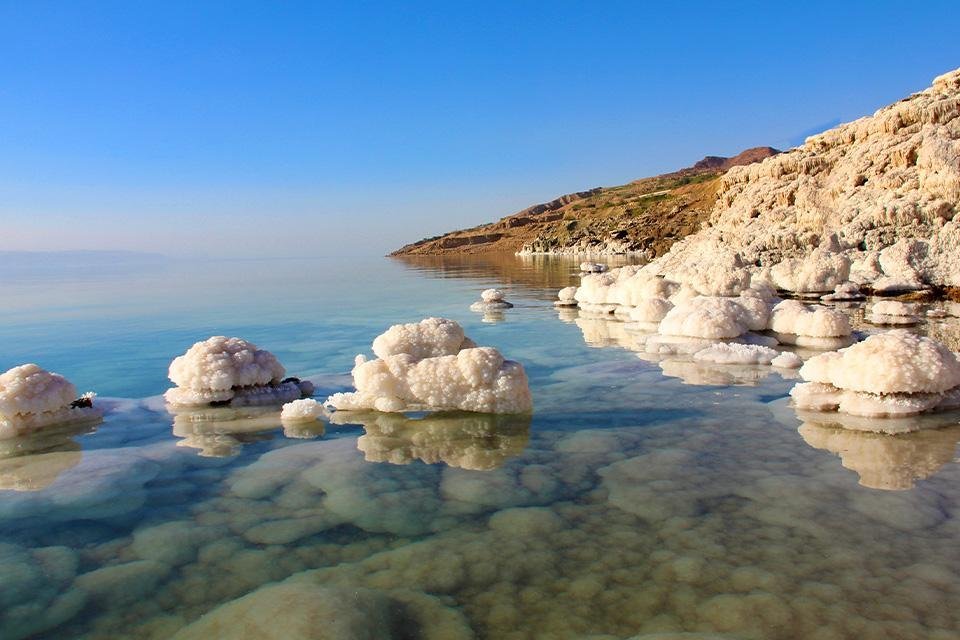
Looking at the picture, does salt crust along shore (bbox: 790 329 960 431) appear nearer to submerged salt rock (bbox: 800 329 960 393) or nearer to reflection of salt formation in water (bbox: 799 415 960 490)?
submerged salt rock (bbox: 800 329 960 393)

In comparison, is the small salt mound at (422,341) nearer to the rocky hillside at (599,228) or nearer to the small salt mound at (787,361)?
the small salt mound at (787,361)

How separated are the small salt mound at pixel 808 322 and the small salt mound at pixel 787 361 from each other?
1818 mm

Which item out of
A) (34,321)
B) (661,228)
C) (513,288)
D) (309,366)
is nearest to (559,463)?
(309,366)

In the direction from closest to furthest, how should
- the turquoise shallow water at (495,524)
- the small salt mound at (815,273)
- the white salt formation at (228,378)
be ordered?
the turquoise shallow water at (495,524) → the white salt formation at (228,378) → the small salt mound at (815,273)

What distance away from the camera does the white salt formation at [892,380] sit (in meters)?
5.59

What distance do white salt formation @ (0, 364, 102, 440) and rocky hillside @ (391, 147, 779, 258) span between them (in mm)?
39993

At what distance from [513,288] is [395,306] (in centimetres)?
652

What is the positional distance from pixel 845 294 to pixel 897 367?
972 centimetres

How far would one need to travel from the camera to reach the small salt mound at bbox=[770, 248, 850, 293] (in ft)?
49.4

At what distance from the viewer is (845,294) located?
1431 cm

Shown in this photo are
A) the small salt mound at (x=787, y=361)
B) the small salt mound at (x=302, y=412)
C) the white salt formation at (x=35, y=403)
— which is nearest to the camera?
the white salt formation at (x=35, y=403)

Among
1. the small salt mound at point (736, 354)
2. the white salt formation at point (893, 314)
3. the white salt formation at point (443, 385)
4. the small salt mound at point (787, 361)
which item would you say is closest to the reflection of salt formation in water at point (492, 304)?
the white salt formation at point (893, 314)

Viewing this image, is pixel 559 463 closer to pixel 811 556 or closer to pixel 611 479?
pixel 611 479

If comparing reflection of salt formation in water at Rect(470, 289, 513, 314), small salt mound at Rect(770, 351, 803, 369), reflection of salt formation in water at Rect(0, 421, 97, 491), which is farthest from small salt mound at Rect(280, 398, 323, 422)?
reflection of salt formation in water at Rect(470, 289, 513, 314)
